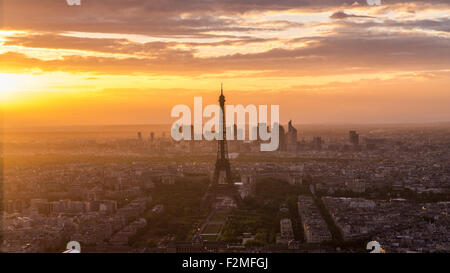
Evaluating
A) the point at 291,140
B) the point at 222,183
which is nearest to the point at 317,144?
the point at 291,140

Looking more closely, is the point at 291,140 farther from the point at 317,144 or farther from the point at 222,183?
the point at 222,183

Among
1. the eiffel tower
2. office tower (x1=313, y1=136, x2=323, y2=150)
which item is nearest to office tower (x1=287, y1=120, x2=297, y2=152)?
office tower (x1=313, y1=136, x2=323, y2=150)

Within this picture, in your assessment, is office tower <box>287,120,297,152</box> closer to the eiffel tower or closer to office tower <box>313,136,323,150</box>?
office tower <box>313,136,323,150</box>

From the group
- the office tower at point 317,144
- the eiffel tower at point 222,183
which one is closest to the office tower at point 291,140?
the office tower at point 317,144

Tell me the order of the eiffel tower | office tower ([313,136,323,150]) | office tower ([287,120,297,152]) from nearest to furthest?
1. the eiffel tower
2. office tower ([287,120,297,152])
3. office tower ([313,136,323,150])

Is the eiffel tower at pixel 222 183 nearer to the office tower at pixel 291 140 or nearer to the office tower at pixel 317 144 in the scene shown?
the office tower at pixel 291 140

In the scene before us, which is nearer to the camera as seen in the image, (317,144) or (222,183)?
(222,183)

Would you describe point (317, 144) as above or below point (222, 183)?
below

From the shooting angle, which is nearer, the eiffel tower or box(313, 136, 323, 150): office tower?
the eiffel tower

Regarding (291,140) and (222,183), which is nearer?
(222,183)

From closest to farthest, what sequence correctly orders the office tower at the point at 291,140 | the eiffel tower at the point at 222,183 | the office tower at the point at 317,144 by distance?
the eiffel tower at the point at 222,183 < the office tower at the point at 291,140 < the office tower at the point at 317,144

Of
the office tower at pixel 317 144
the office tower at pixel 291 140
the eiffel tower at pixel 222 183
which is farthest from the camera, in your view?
the office tower at pixel 317 144
